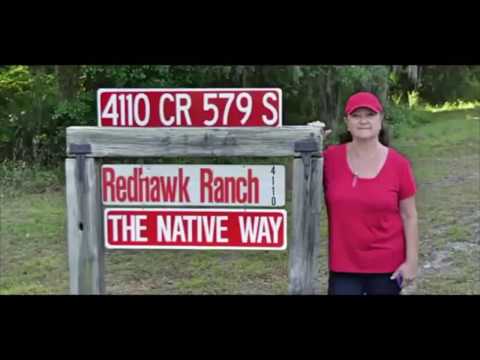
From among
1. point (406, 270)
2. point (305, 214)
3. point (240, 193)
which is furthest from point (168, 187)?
point (406, 270)

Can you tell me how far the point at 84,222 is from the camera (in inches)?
148

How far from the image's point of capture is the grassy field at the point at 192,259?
6164 millimetres

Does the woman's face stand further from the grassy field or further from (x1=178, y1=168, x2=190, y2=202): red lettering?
the grassy field

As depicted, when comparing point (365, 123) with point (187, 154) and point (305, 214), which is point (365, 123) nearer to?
point (305, 214)

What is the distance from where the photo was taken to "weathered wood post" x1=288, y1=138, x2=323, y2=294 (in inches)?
142

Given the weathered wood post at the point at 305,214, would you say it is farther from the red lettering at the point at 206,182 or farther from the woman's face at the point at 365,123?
the red lettering at the point at 206,182

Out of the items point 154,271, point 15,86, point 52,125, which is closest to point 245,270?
point 154,271

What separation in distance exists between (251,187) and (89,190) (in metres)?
0.83

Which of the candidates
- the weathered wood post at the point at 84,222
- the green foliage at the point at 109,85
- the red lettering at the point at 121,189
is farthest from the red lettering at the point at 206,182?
the green foliage at the point at 109,85

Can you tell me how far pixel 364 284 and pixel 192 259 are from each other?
3.76 meters

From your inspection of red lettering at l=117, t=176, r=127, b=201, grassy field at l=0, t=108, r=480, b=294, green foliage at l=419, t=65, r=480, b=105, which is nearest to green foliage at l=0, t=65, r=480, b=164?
grassy field at l=0, t=108, r=480, b=294

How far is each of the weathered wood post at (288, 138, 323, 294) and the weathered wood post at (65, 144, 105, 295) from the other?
1.02m

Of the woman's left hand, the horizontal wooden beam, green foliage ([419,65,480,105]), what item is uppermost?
green foliage ([419,65,480,105])

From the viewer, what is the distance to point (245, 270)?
6.65 m
